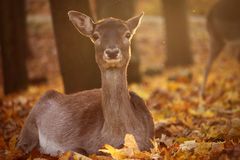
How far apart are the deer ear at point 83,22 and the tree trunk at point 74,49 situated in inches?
103

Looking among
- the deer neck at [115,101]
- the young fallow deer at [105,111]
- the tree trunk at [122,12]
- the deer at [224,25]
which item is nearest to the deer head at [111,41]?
the young fallow deer at [105,111]

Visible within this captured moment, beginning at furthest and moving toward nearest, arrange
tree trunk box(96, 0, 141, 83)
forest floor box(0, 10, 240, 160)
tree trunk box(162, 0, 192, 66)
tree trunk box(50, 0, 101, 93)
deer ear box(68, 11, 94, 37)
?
tree trunk box(162, 0, 192, 66) < tree trunk box(96, 0, 141, 83) < tree trunk box(50, 0, 101, 93) < deer ear box(68, 11, 94, 37) < forest floor box(0, 10, 240, 160)

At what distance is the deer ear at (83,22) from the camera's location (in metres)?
6.99

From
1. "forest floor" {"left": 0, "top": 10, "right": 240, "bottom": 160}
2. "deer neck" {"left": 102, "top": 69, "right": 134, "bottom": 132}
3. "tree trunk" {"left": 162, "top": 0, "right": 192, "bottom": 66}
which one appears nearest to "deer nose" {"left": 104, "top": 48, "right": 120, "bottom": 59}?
"deer neck" {"left": 102, "top": 69, "right": 134, "bottom": 132}

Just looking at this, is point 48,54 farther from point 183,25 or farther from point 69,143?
point 69,143

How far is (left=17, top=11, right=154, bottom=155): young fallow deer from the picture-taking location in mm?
6645

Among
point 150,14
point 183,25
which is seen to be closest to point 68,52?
point 183,25

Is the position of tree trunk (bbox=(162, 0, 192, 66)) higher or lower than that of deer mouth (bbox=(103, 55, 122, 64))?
lower

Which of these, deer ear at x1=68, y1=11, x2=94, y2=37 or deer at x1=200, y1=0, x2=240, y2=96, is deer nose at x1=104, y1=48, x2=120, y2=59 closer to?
deer ear at x1=68, y1=11, x2=94, y2=37

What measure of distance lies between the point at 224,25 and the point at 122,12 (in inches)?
95.0

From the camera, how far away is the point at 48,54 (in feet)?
71.5

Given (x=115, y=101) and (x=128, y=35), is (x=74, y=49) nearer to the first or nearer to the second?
(x=128, y=35)

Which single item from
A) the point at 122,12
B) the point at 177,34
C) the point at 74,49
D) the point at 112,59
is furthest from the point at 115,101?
the point at 177,34

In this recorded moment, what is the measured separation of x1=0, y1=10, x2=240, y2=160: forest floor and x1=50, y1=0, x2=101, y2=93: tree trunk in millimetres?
1077
